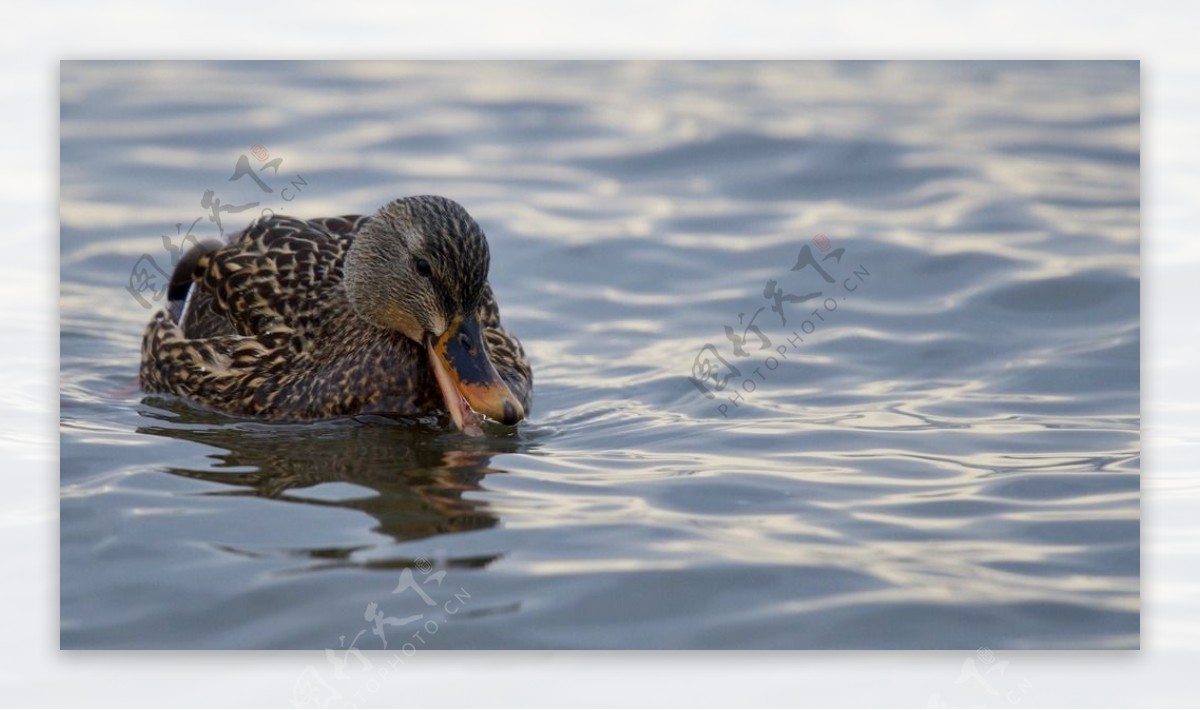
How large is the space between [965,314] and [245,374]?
3.70 m

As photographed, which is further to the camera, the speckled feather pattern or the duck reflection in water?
the speckled feather pattern

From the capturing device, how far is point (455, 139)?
39.8 feet

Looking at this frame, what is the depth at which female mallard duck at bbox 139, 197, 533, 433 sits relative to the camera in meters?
7.88

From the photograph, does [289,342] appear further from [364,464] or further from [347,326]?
[364,464]

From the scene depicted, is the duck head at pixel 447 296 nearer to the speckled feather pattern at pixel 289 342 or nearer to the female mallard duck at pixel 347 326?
the female mallard duck at pixel 347 326

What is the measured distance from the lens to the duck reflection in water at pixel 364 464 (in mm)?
7027

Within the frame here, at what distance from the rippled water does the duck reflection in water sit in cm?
2

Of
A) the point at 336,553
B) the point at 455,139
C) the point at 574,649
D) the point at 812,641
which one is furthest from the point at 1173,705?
the point at 455,139

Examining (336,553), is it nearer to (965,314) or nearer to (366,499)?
(366,499)
